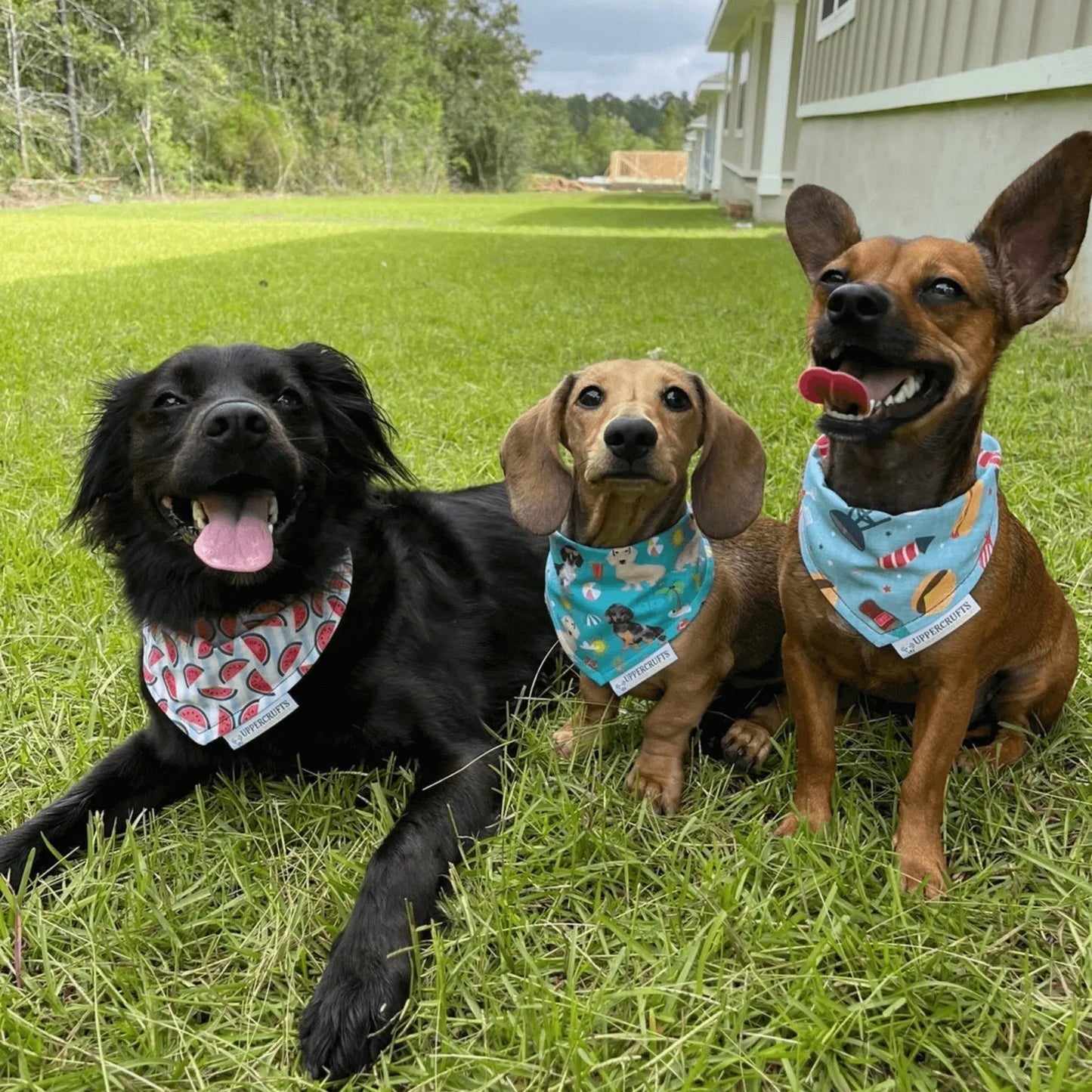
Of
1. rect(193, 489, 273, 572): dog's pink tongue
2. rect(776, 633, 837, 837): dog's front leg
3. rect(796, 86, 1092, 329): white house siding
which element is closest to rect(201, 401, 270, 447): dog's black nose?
rect(193, 489, 273, 572): dog's pink tongue

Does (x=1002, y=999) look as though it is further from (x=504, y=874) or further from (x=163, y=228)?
(x=163, y=228)

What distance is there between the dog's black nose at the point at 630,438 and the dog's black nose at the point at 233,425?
0.72 m

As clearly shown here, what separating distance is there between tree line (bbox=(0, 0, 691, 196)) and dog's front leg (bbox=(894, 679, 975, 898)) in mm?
27413

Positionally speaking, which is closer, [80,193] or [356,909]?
[356,909]

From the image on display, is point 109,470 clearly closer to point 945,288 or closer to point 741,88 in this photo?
point 945,288

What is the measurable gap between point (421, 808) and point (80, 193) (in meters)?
27.3

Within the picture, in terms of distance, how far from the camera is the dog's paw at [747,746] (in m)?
2.13

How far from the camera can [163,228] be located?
1561 centimetres

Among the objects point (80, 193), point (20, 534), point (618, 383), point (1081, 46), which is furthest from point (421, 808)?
point (80, 193)

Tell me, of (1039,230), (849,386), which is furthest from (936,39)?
(849,386)

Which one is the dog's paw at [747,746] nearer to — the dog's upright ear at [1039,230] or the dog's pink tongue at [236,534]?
the dog's upright ear at [1039,230]

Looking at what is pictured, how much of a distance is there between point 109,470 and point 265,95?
38.9 meters

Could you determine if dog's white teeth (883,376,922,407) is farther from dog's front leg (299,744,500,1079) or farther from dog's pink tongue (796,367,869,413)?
dog's front leg (299,744,500,1079)

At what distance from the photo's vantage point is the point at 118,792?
2016mm
